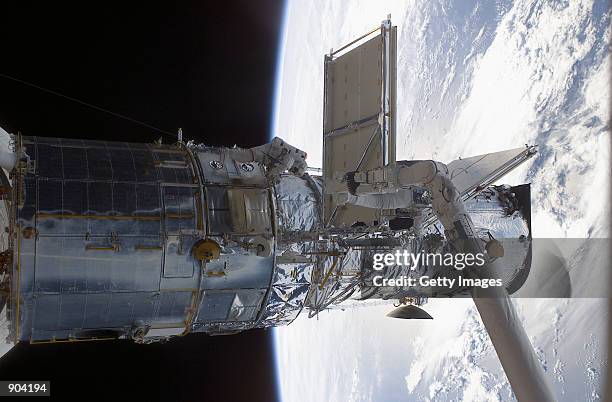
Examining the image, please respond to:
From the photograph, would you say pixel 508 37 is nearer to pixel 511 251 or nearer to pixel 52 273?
pixel 511 251

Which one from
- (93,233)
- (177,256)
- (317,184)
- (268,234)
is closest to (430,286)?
(317,184)

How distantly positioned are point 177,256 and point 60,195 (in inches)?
38.0

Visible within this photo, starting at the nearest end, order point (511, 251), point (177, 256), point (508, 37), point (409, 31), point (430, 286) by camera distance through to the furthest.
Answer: point (177, 256) → point (430, 286) → point (511, 251) → point (508, 37) → point (409, 31)

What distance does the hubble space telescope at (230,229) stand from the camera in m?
3.85

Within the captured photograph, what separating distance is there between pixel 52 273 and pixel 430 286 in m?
3.79

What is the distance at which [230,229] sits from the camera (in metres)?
4.34

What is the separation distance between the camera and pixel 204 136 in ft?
25.5

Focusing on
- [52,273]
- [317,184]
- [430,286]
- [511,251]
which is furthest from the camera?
[511,251]

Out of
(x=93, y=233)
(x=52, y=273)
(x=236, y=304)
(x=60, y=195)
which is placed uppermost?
(x=60, y=195)

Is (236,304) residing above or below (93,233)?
below

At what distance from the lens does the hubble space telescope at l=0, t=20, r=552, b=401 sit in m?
3.85

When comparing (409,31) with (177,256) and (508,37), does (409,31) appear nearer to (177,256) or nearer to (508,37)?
(508,37)

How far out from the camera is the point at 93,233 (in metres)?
3.89

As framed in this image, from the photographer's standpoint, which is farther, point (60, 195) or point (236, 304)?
point (236, 304)
